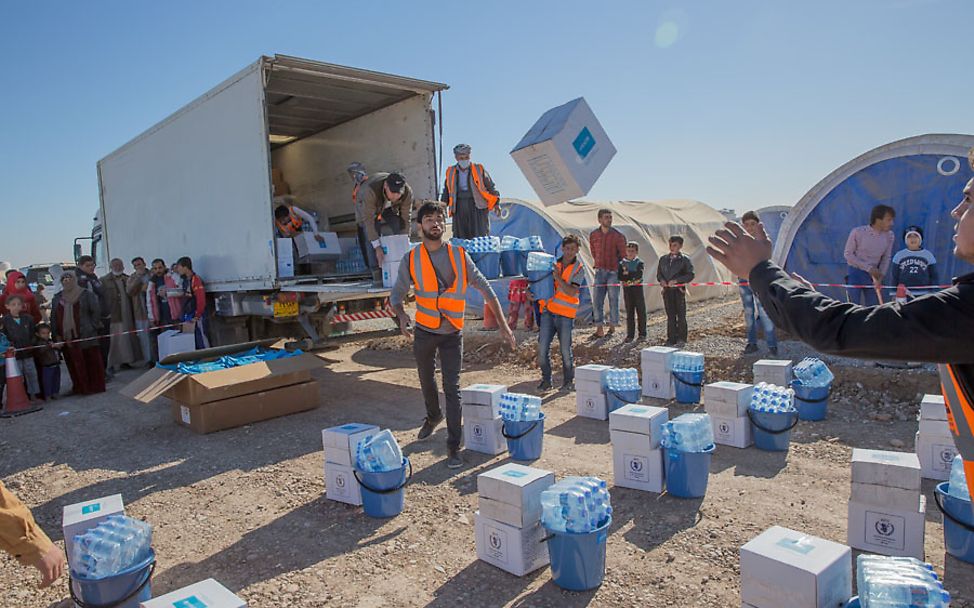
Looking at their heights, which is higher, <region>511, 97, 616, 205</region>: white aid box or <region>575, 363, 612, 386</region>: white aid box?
<region>511, 97, 616, 205</region>: white aid box

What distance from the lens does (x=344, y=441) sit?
4363 mm

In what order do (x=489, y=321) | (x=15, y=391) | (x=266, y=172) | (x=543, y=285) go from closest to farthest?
1. (x=266, y=172)
2. (x=543, y=285)
3. (x=15, y=391)
4. (x=489, y=321)

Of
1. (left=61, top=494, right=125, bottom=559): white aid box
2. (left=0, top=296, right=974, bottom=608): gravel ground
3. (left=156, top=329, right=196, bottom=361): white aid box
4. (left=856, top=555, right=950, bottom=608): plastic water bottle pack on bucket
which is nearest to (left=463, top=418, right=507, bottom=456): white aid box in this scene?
(left=0, top=296, right=974, bottom=608): gravel ground

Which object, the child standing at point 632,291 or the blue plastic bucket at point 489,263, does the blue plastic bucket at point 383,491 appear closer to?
the blue plastic bucket at point 489,263

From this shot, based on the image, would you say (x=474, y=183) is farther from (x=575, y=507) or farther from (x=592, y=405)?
(x=575, y=507)

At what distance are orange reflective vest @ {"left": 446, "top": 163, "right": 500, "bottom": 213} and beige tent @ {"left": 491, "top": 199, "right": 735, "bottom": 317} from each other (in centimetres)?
424

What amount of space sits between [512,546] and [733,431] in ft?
8.54

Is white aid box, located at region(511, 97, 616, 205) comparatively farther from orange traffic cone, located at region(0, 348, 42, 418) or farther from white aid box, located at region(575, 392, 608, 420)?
orange traffic cone, located at region(0, 348, 42, 418)

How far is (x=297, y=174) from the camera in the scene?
36.7ft

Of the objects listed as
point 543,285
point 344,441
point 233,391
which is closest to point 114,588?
point 344,441

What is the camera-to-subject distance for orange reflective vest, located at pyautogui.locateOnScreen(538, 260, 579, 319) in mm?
7160

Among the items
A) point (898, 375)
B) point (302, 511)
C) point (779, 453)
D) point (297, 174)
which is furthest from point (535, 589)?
point (297, 174)

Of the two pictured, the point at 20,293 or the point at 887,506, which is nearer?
the point at 887,506

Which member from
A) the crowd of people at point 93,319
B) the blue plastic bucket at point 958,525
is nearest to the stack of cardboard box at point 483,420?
the blue plastic bucket at point 958,525
